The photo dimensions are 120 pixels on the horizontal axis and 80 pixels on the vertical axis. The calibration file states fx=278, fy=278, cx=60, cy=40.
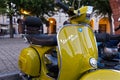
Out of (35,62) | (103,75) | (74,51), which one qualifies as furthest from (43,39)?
(103,75)

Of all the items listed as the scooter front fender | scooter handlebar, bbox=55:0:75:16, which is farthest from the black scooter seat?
the scooter front fender

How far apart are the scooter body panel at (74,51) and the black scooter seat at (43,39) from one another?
475 mm

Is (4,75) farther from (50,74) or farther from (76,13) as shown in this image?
(76,13)

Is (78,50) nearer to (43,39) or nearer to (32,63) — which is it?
(43,39)

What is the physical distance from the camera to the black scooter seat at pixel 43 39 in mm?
3801

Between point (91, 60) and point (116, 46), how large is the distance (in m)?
1.67

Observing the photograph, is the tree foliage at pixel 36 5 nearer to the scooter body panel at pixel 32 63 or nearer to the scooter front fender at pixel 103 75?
the scooter body panel at pixel 32 63

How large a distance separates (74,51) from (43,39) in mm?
881

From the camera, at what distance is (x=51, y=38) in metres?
3.81

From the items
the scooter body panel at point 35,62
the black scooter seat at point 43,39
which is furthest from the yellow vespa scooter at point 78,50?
the scooter body panel at point 35,62

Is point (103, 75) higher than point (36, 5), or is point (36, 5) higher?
point (36, 5)

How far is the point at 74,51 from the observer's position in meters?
3.22

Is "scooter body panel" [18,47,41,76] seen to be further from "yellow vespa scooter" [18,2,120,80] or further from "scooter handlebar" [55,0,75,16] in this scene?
"scooter handlebar" [55,0,75,16]

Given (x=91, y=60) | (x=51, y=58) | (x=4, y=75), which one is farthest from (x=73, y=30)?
(x=4, y=75)
